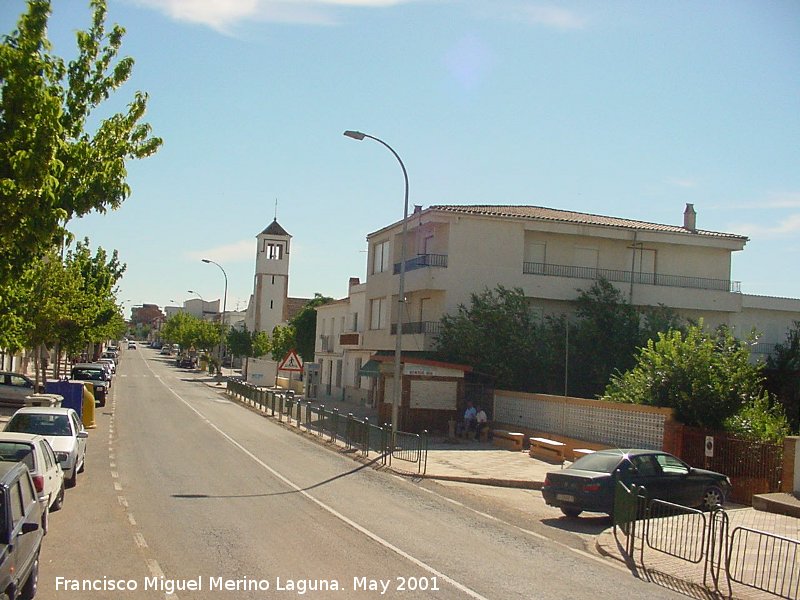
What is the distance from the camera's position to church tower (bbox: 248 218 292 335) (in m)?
98.3

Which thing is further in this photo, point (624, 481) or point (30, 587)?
point (624, 481)

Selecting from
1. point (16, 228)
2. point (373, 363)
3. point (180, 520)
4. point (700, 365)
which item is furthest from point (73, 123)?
point (373, 363)

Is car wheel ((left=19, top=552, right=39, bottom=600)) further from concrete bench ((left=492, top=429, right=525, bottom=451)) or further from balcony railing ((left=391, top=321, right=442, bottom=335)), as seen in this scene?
balcony railing ((left=391, top=321, right=442, bottom=335))

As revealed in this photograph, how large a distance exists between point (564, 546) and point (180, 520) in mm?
6145

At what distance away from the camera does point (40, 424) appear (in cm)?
1798

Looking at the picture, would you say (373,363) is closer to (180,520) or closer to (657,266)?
(657,266)

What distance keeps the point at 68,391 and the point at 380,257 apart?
2059 cm

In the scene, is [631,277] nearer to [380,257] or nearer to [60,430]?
[380,257]

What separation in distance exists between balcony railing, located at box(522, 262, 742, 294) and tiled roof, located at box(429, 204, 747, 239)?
218cm

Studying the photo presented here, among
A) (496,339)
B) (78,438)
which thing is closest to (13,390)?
(78,438)

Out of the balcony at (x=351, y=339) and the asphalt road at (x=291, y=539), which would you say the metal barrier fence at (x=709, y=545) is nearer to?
Answer: the asphalt road at (x=291, y=539)

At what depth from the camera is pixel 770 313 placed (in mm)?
45344

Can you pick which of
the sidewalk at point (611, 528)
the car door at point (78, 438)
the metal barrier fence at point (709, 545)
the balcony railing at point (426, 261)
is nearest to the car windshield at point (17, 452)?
the car door at point (78, 438)

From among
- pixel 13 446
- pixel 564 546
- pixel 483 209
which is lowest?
pixel 564 546
